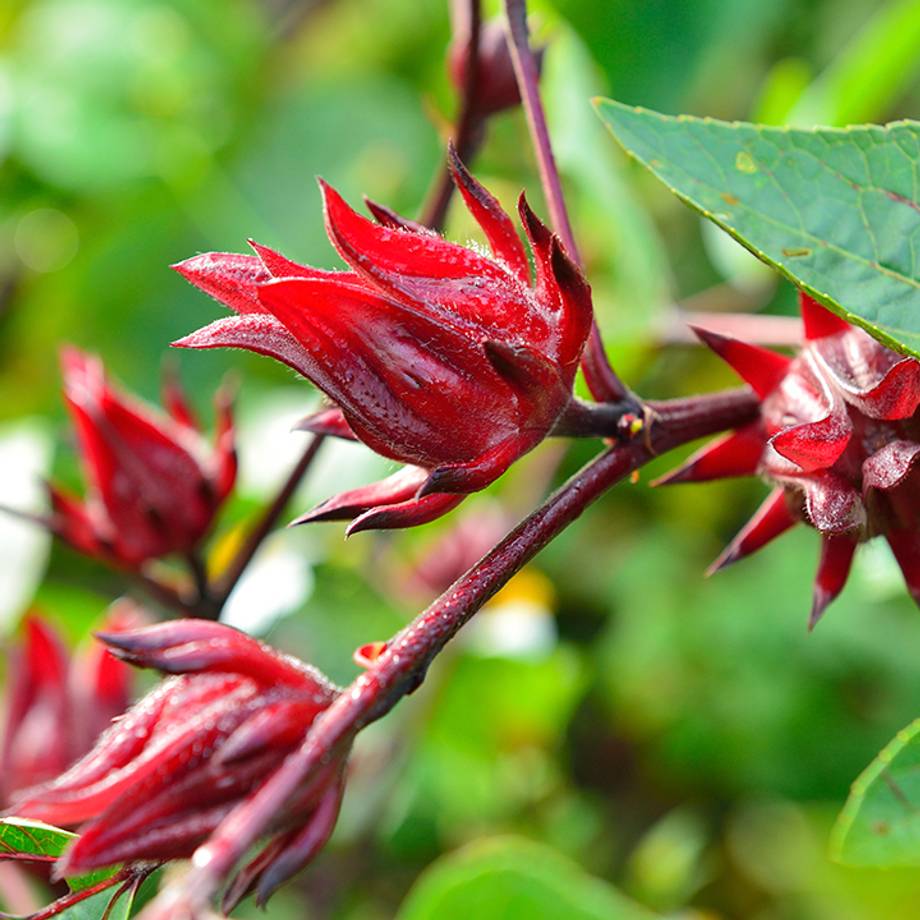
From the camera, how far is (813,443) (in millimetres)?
779

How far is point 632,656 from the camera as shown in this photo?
2.30 m

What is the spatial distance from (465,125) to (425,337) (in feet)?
1.67

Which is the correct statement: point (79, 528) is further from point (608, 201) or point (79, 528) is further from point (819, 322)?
point (608, 201)

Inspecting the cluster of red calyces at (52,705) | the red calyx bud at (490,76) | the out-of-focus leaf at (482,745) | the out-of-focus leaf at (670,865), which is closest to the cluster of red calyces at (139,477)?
the cluster of red calyces at (52,705)

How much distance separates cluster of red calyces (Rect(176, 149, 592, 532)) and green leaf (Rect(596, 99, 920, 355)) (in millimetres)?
124

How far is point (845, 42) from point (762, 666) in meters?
1.57

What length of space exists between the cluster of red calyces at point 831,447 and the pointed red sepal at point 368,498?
0.20 metres

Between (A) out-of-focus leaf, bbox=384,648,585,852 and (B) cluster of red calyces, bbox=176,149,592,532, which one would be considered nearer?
(B) cluster of red calyces, bbox=176,149,592,532

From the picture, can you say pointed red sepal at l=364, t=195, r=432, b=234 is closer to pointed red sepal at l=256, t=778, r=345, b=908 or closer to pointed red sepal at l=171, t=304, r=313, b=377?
pointed red sepal at l=171, t=304, r=313, b=377

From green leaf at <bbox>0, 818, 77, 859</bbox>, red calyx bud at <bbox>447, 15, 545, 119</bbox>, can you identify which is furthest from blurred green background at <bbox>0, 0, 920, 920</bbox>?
green leaf at <bbox>0, 818, 77, 859</bbox>

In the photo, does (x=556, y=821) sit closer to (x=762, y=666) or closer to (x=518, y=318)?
(x=762, y=666)

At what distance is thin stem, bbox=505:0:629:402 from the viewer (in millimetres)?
864

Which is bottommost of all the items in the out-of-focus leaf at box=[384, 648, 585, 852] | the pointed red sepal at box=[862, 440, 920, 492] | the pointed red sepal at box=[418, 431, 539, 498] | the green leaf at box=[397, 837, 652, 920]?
the out-of-focus leaf at box=[384, 648, 585, 852]

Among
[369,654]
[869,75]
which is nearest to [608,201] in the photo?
[869,75]
